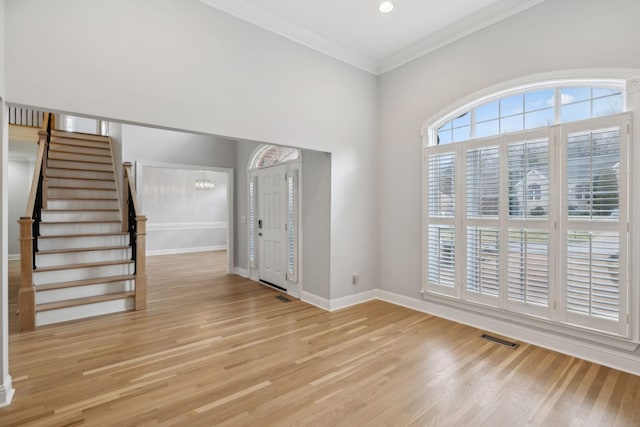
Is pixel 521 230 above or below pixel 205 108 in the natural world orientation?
below

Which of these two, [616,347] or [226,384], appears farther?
[616,347]

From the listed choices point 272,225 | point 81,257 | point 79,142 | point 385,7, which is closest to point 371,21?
point 385,7

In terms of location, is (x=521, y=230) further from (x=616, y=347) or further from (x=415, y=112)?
(x=415, y=112)

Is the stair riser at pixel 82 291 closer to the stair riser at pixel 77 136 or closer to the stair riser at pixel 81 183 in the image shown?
the stair riser at pixel 81 183

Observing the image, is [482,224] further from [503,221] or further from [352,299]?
[352,299]

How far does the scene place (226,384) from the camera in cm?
235

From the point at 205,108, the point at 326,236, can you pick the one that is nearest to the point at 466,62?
the point at 326,236

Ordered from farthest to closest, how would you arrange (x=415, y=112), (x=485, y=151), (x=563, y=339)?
(x=415, y=112) < (x=485, y=151) < (x=563, y=339)

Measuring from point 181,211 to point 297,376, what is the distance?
8.40 m

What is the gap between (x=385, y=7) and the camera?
3.13m

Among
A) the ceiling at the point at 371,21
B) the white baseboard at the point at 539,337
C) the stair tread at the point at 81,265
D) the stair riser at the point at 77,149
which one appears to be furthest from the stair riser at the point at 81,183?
the white baseboard at the point at 539,337

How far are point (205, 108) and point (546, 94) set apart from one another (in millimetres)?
3358

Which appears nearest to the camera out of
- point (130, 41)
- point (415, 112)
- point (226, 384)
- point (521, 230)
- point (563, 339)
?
point (226, 384)

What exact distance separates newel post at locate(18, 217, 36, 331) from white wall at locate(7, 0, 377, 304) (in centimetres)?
199
